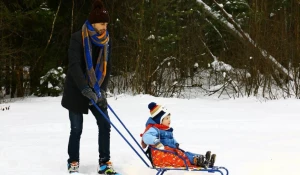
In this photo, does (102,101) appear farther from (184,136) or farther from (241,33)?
(241,33)

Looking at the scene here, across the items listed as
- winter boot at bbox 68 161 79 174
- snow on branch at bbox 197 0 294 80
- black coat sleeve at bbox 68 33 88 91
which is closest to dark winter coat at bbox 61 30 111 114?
black coat sleeve at bbox 68 33 88 91

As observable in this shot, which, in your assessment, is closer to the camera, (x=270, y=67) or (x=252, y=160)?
(x=252, y=160)

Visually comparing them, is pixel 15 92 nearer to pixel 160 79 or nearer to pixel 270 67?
pixel 160 79

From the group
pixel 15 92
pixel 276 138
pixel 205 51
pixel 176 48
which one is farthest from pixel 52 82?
pixel 276 138

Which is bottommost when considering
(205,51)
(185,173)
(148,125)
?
(185,173)

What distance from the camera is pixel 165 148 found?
14.6 feet

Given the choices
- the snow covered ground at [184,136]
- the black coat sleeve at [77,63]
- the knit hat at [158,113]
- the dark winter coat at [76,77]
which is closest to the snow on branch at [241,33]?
the snow covered ground at [184,136]

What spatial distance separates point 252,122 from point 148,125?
13.9 ft

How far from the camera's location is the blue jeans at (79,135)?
470 centimetres

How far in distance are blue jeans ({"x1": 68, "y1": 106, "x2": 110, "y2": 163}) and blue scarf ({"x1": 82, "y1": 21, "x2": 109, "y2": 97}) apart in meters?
0.32

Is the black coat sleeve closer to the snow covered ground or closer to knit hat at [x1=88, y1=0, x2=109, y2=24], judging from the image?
knit hat at [x1=88, y1=0, x2=109, y2=24]

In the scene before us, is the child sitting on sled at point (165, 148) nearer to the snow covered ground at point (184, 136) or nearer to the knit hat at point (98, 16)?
the snow covered ground at point (184, 136)

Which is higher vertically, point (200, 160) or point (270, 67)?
point (270, 67)

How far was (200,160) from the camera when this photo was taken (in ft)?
14.0
